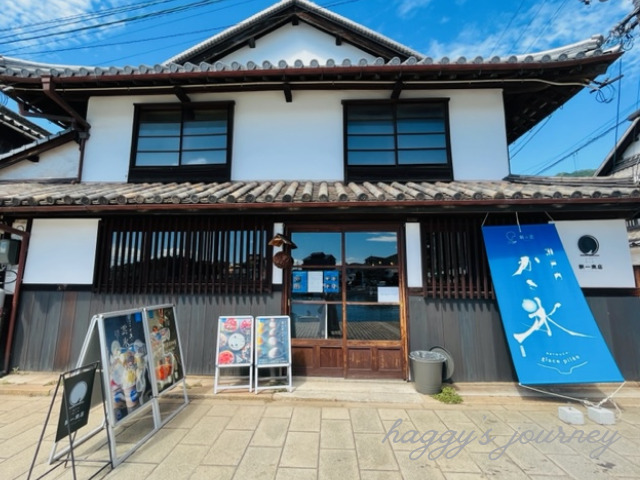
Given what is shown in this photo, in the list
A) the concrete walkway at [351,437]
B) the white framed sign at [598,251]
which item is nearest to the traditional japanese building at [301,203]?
the white framed sign at [598,251]

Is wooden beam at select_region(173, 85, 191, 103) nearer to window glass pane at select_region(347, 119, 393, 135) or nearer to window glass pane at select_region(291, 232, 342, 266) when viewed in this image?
window glass pane at select_region(347, 119, 393, 135)

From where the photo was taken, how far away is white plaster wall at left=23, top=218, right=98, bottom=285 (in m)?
5.42

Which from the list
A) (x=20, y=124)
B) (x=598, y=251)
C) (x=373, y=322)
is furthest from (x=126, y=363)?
(x=20, y=124)

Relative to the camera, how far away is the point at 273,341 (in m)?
4.80

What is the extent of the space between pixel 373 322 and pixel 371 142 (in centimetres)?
373

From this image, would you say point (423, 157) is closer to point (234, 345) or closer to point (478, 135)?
point (478, 135)

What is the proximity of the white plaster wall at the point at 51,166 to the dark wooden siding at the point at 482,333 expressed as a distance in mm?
8113

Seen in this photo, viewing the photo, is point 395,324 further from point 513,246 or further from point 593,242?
point 593,242

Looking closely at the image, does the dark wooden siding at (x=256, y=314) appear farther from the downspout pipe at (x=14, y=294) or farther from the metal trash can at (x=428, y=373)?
the metal trash can at (x=428, y=373)

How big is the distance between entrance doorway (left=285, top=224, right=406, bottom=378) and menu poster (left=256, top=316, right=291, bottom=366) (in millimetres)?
487

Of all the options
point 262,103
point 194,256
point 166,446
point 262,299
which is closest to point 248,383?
point 262,299

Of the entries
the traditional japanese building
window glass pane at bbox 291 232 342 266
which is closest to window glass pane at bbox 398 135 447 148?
the traditional japanese building

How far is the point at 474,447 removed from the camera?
130 inches

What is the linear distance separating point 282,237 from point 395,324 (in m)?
2.56
